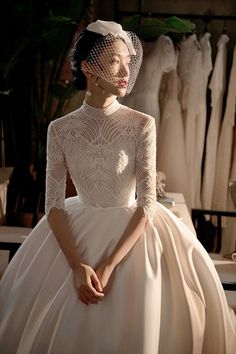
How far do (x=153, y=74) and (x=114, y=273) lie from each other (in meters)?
1.77

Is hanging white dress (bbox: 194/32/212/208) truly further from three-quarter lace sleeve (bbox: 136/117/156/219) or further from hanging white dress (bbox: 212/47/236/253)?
three-quarter lace sleeve (bbox: 136/117/156/219)

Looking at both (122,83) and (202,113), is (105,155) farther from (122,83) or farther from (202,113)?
(202,113)

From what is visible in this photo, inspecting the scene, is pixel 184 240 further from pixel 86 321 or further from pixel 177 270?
pixel 86 321

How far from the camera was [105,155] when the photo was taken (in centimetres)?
134

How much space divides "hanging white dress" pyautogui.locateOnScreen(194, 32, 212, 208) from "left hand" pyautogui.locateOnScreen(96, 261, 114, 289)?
1780mm

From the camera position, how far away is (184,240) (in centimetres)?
135

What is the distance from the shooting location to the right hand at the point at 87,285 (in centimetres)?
121

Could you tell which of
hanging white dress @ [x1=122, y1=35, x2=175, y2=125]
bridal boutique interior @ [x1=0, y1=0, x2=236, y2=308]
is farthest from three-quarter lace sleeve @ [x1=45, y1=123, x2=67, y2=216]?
hanging white dress @ [x1=122, y1=35, x2=175, y2=125]

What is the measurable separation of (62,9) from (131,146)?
1585mm

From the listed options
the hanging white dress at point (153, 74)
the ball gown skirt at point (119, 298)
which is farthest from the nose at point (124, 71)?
the hanging white dress at point (153, 74)

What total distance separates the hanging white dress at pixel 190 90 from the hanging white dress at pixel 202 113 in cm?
2

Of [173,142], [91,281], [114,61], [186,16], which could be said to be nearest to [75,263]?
[91,281]

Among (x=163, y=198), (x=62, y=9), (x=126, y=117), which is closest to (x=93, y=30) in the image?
(x=126, y=117)

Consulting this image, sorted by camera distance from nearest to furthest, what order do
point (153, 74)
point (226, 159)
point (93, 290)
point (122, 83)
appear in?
point (93, 290) < point (122, 83) < point (153, 74) < point (226, 159)
